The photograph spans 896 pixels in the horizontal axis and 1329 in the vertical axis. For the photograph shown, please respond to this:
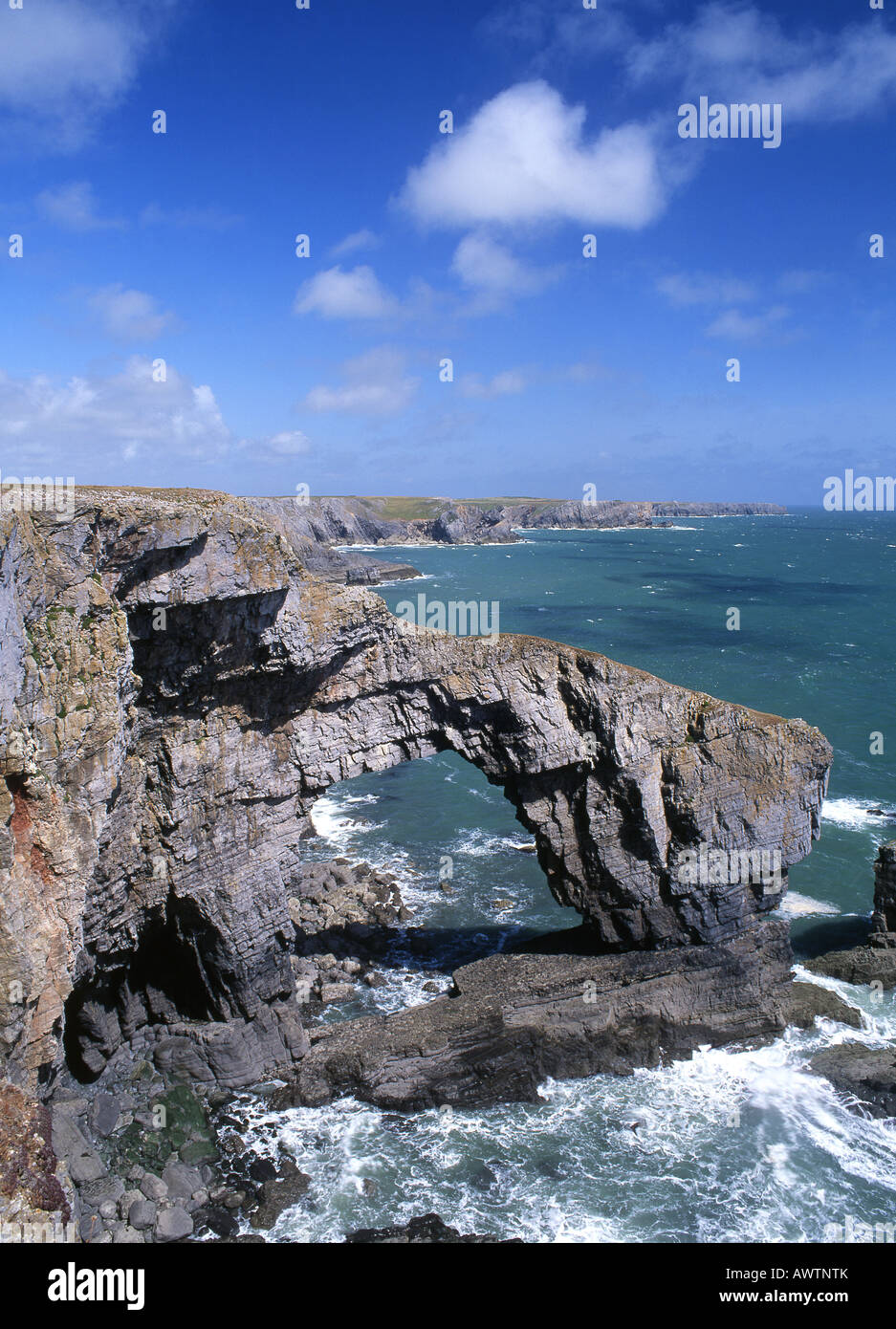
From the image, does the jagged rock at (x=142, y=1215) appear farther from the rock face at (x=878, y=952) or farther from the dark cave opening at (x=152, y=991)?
the rock face at (x=878, y=952)

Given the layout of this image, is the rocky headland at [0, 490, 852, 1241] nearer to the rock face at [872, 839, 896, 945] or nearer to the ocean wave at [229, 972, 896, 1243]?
the ocean wave at [229, 972, 896, 1243]

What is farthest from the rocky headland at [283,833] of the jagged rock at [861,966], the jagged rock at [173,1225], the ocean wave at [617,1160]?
the jagged rock at [861,966]

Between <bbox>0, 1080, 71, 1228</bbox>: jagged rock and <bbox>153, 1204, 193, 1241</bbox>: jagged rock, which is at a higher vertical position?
<bbox>0, 1080, 71, 1228</bbox>: jagged rock

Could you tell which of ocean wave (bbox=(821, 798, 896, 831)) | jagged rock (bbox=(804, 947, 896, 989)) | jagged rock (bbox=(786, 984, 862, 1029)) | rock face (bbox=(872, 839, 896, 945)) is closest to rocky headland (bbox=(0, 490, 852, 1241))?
jagged rock (bbox=(786, 984, 862, 1029))

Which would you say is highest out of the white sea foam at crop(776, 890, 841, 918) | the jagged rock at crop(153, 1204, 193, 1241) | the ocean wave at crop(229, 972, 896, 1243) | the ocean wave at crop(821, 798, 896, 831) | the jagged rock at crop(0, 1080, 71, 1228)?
the jagged rock at crop(0, 1080, 71, 1228)

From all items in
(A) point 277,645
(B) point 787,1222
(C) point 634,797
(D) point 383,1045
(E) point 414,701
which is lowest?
(B) point 787,1222

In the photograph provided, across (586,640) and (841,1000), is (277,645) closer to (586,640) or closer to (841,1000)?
(841,1000)

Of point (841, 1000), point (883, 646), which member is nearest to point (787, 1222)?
point (841, 1000)

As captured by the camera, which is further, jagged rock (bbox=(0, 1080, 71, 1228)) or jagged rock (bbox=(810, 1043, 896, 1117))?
jagged rock (bbox=(810, 1043, 896, 1117))

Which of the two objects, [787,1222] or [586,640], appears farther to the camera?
[586,640]
